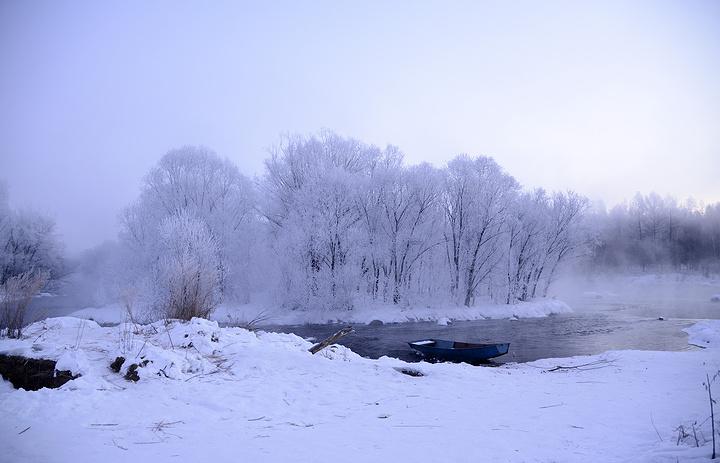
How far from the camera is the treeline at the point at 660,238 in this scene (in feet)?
193

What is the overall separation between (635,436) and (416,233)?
29.0m

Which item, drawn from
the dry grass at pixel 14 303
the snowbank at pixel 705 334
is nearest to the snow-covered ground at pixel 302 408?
the dry grass at pixel 14 303

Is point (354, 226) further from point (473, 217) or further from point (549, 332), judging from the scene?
point (549, 332)

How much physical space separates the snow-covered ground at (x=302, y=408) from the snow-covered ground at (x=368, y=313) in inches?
750

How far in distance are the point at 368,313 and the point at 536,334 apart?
39.9 ft

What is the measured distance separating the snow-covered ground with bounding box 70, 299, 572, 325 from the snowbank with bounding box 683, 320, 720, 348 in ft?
41.3

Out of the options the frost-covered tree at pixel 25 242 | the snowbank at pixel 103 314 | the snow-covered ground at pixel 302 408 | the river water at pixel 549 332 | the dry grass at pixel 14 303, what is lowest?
the river water at pixel 549 332

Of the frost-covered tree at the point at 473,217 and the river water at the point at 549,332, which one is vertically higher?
the frost-covered tree at the point at 473,217

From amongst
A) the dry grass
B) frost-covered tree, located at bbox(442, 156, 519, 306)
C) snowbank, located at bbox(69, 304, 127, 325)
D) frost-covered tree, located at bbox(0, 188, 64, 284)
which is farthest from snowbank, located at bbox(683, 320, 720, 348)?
frost-covered tree, located at bbox(0, 188, 64, 284)

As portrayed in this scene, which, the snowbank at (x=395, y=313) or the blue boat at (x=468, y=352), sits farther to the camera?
the snowbank at (x=395, y=313)

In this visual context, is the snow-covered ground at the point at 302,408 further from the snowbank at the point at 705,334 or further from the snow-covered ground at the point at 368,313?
the snow-covered ground at the point at 368,313

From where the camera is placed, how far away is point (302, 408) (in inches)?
258

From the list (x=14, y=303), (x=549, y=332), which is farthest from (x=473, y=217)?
(x=14, y=303)

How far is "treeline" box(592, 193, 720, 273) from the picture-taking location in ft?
193
